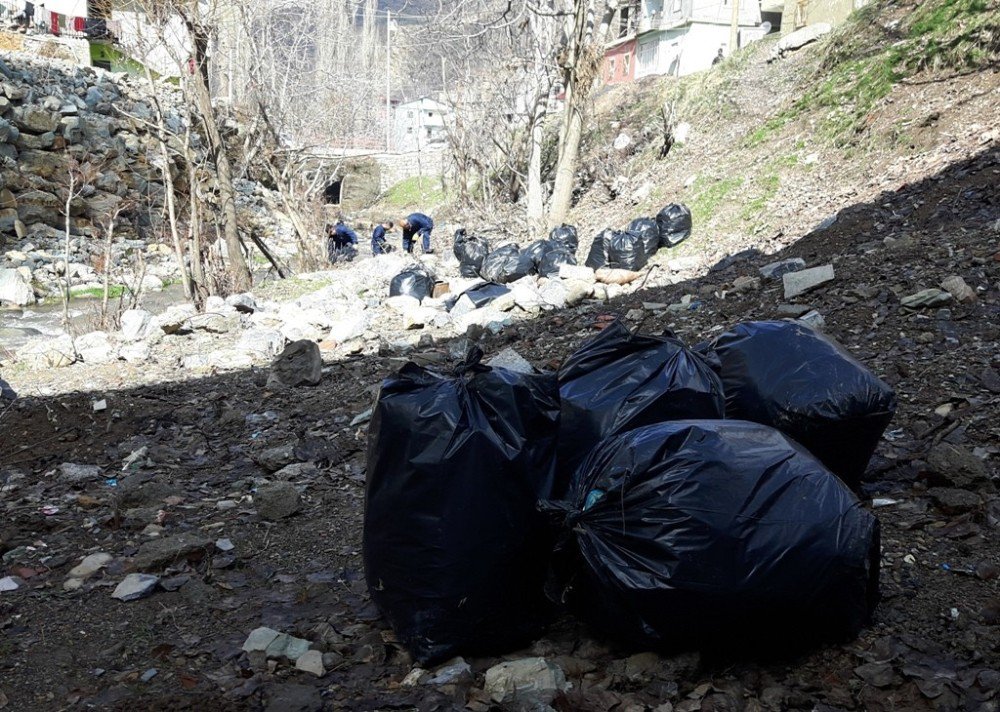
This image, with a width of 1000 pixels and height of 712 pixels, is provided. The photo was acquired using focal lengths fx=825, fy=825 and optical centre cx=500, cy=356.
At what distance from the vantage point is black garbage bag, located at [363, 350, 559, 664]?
195cm

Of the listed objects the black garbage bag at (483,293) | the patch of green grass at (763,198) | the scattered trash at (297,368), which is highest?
the patch of green grass at (763,198)

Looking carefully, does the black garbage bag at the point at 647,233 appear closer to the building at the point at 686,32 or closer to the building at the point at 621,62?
the building at the point at 686,32

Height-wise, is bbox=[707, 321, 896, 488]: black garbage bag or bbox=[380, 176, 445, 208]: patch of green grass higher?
bbox=[380, 176, 445, 208]: patch of green grass

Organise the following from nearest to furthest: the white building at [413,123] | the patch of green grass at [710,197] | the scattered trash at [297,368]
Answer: the scattered trash at [297,368], the patch of green grass at [710,197], the white building at [413,123]

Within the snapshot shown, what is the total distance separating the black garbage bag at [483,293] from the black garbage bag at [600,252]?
145 centimetres

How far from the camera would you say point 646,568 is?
5.86 ft

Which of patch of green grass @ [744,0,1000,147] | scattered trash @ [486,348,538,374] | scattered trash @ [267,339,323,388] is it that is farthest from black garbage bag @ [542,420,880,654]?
patch of green grass @ [744,0,1000,147]

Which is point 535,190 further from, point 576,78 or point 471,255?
point 471,255

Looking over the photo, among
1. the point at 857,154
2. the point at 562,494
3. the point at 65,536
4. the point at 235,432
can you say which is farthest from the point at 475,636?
the point at 857,154

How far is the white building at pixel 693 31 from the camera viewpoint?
2417cm

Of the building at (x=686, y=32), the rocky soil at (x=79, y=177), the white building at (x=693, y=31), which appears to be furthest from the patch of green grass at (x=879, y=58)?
the white building at (x=693, y=31)

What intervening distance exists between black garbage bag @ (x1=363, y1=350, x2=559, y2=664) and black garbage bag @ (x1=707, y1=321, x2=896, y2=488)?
763 millimetres

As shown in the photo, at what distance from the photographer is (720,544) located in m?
1.74

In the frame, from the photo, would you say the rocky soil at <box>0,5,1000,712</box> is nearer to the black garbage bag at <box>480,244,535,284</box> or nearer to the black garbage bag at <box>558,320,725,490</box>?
the black garbage bag at <box>558,320,725,490</box>
